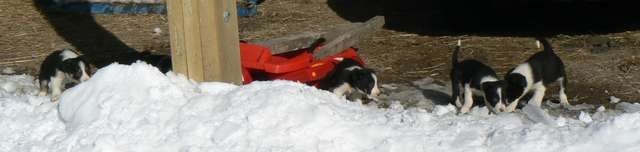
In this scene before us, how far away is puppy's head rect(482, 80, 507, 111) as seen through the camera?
24.1 ft

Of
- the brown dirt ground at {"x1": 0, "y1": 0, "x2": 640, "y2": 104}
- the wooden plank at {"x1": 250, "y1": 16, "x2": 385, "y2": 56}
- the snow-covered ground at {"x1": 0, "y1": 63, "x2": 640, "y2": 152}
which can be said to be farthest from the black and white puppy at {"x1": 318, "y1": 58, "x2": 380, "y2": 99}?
the brown dirt ground at {"x1": 0, "y1": 0, "x2": 640, "y2": 104}

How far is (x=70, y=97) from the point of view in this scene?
7527 millimetres

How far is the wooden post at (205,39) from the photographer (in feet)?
24.6

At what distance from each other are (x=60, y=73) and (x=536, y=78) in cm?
374

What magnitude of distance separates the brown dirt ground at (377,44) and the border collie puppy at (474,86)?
727mm

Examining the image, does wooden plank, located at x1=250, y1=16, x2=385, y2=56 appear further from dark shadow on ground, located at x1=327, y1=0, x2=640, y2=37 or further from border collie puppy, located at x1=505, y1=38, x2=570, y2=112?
dark shadow on ground, located at x1=327, y1=0, x2=640, y2=37

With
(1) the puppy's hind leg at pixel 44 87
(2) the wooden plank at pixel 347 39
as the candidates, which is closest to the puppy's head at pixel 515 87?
(2) the wooden plank at pixel 347 39

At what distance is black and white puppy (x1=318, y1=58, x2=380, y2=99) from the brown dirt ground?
621 millimetres

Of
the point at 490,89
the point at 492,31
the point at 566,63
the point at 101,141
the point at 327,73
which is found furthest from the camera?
the point at 492,31

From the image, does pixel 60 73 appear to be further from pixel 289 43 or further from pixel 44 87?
pixel 289 43

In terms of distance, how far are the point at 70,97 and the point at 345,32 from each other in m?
2.39

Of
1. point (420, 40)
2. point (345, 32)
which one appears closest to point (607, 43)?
point (420, 40)

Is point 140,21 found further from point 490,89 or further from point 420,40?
→ point 490,89

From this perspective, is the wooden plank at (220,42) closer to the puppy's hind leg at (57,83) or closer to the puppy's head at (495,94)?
the puppy's hind leg at (57,83)
